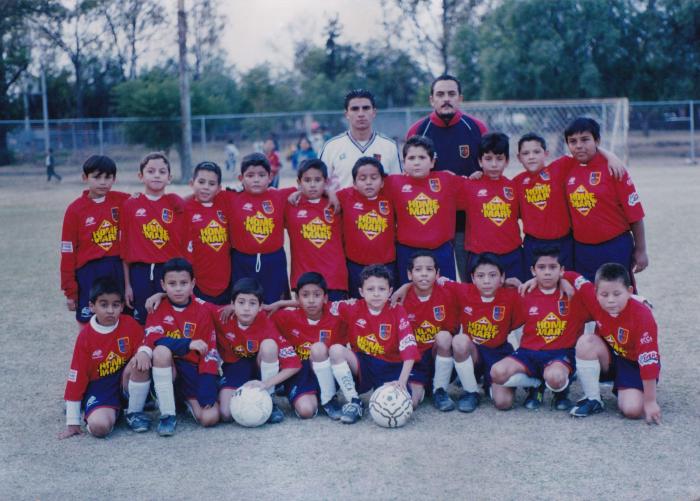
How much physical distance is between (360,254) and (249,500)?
2248mm

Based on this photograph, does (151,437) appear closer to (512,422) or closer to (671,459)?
(512,422)

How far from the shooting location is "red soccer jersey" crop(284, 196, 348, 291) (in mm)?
5336

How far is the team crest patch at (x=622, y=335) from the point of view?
4566 mm

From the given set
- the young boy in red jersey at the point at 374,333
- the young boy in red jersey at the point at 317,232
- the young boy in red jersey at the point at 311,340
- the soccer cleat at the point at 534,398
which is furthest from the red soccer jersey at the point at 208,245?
the soccer cleat at the point at 534,398

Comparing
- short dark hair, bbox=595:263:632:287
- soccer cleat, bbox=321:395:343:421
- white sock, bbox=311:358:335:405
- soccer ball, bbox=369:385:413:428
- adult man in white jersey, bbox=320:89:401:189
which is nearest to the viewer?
soccer ball, bbox=369:385:413:428

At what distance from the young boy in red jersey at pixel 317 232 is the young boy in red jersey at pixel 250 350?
0.59 meters

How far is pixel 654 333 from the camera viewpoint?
14.7ft

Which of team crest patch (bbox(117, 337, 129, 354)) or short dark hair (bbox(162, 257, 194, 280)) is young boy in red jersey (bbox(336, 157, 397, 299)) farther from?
team crest patch (bbox(117, 337, 129, 354))

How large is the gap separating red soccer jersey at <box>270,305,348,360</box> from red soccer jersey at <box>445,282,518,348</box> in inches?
31.0

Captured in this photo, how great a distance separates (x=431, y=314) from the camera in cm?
502

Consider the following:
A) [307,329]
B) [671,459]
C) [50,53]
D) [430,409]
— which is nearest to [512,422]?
[430,409]

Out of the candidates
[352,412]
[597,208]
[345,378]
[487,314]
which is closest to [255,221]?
[345,378]

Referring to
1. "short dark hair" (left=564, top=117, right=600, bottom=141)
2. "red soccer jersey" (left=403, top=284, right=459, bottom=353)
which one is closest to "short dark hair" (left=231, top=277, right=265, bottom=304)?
"red soccer jersey" (left=403, top=284, right=459, bottom=353)

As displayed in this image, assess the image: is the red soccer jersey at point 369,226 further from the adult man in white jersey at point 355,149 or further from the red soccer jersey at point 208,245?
the red soccer jersey at point 208,245
